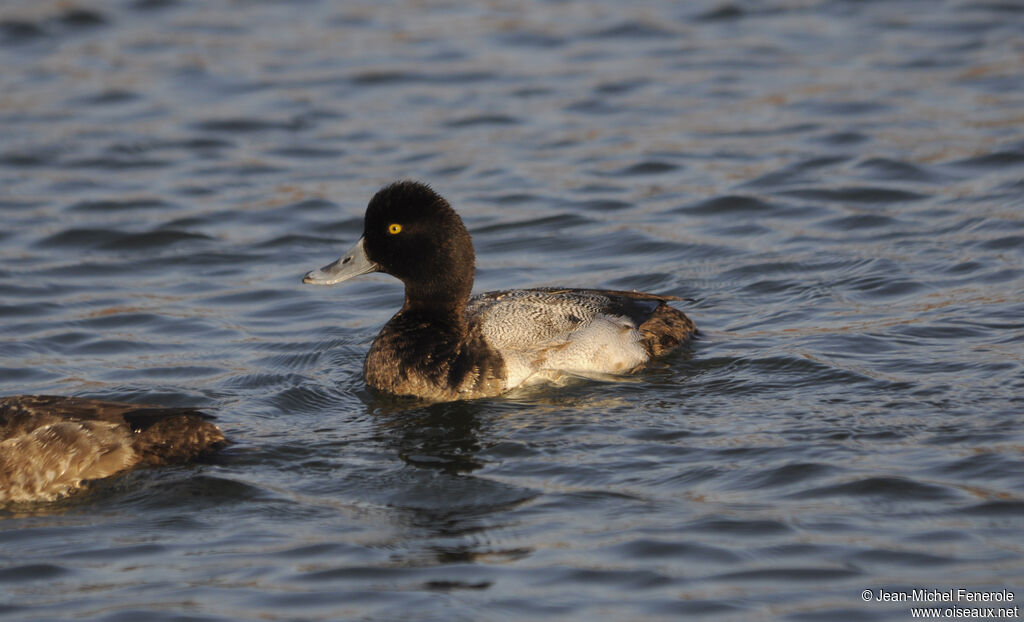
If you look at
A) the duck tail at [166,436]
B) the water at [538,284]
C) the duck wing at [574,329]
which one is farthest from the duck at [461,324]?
the duck tail at [166,436]

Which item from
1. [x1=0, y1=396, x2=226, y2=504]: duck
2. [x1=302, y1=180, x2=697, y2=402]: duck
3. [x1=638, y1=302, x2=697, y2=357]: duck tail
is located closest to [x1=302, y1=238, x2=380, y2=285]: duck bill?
[x1=302, y1=180, x2=697, y2=402]: duck

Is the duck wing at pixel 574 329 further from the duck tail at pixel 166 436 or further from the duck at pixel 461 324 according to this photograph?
the duck tail at pixel 166 436

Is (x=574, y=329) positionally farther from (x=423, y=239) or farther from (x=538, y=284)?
(x=538, y=284)

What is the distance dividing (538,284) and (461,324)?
7.21ft

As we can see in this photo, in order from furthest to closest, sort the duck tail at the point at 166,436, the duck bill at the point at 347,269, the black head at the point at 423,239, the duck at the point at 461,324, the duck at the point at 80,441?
the duck bill at the point at 347,269 → the black head at the point at 423,239 → the duck at the point at 461,324 → the duck tail at the point at 166,436 → the duck at the point at 80,441

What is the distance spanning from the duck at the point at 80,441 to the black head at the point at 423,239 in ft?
6.46

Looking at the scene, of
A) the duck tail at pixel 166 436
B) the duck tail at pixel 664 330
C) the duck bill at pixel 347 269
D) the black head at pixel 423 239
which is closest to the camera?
the duck tail at pixel 166 436

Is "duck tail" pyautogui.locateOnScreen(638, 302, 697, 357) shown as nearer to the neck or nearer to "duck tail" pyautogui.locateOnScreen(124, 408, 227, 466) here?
the neck

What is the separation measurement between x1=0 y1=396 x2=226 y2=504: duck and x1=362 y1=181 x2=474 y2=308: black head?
197 cm

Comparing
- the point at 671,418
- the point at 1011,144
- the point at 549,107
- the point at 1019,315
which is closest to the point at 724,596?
the point at 671,418

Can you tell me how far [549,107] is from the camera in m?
16.2

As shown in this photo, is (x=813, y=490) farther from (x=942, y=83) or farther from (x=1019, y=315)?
(x=942, y=83)

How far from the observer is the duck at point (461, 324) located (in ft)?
28.4

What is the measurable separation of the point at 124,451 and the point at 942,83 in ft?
37.0
